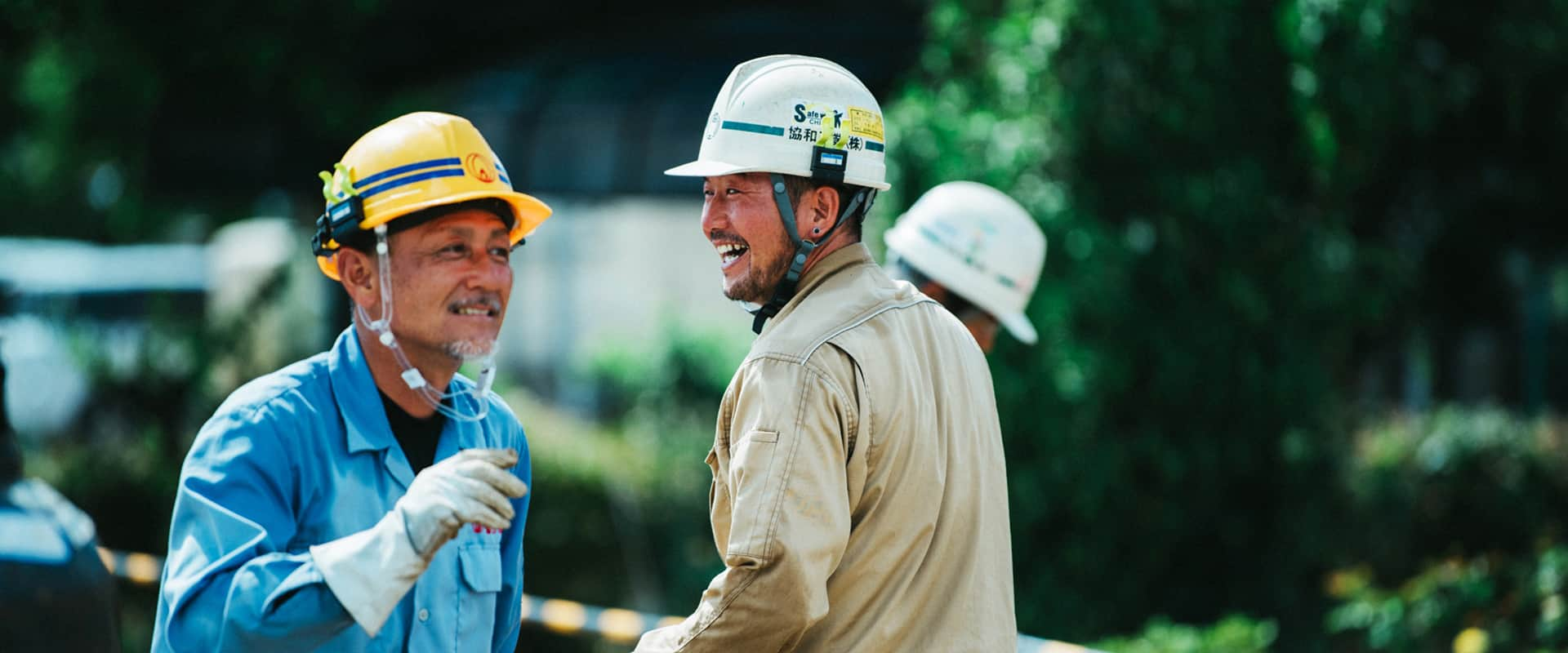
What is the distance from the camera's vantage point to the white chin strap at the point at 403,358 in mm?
3230

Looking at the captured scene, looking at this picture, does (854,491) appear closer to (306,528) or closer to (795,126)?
(795,126)

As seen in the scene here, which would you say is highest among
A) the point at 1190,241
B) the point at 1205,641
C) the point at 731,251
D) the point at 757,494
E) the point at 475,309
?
the point at 1190,241

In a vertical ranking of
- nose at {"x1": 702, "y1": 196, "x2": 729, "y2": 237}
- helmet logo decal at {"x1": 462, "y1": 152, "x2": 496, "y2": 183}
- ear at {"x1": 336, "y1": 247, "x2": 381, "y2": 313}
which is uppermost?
helmet logo decal at {"x1": 462, "y1": 152, "x2": 496, "y2": 183}

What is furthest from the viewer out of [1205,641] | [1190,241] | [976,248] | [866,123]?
[1190,241]

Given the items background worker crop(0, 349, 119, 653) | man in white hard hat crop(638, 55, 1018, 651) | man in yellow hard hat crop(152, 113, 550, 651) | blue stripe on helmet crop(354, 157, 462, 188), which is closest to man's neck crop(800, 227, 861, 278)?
man in white hard hat crop(638, 55, 1018, 651)

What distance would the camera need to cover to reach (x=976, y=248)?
Result: 5.01 m

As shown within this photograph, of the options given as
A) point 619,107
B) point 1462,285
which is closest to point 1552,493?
point 1462,285

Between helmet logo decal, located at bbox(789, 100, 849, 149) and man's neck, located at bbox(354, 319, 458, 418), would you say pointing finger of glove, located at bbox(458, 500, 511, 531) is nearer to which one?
man's neck, located at bbox(354, 319, 458, 418)

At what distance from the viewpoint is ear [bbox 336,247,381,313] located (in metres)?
3.28

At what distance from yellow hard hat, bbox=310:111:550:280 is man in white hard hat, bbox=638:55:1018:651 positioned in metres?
0.45

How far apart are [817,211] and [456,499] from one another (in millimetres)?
900

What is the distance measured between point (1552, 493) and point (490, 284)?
347 inches

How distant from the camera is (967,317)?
195 inches

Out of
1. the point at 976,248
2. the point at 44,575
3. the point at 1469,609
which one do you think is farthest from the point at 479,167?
the point at 1469,609
